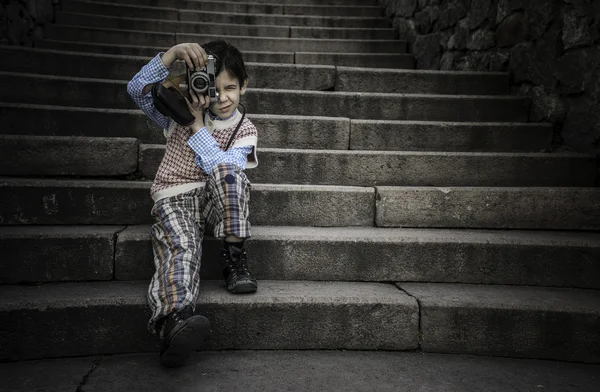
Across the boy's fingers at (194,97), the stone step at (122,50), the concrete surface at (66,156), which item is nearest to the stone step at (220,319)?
the concrete surface at (66,156)

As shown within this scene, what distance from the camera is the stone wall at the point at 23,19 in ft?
11.6

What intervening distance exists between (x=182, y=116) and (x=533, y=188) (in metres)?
2.06

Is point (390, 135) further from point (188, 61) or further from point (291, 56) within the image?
point (291, 56)

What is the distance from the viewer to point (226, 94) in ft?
6.69

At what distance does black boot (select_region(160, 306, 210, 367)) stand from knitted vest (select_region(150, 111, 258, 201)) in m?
0.64

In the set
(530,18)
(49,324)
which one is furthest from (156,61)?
(530,18)

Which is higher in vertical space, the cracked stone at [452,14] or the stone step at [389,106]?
the cracked stone at [452,14]

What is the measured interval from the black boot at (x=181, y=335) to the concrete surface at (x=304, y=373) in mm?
105

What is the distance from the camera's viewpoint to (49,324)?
5.93 feet

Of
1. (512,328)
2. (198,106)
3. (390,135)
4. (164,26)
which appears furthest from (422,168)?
(164,26)

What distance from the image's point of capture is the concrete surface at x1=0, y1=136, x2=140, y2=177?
96.0 inches

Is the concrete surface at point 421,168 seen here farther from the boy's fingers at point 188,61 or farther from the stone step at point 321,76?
the stone step at point 321,76

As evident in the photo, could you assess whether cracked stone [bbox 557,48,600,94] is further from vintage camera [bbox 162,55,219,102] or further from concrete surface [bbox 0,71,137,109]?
concrete surface [bbox 0,71,137,109]

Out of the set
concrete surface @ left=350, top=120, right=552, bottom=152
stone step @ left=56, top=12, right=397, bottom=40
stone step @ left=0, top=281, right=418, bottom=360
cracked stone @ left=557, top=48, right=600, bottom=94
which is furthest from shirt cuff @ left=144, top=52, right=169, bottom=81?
stone step @ left=56, top=12, right=397, bottom=40
